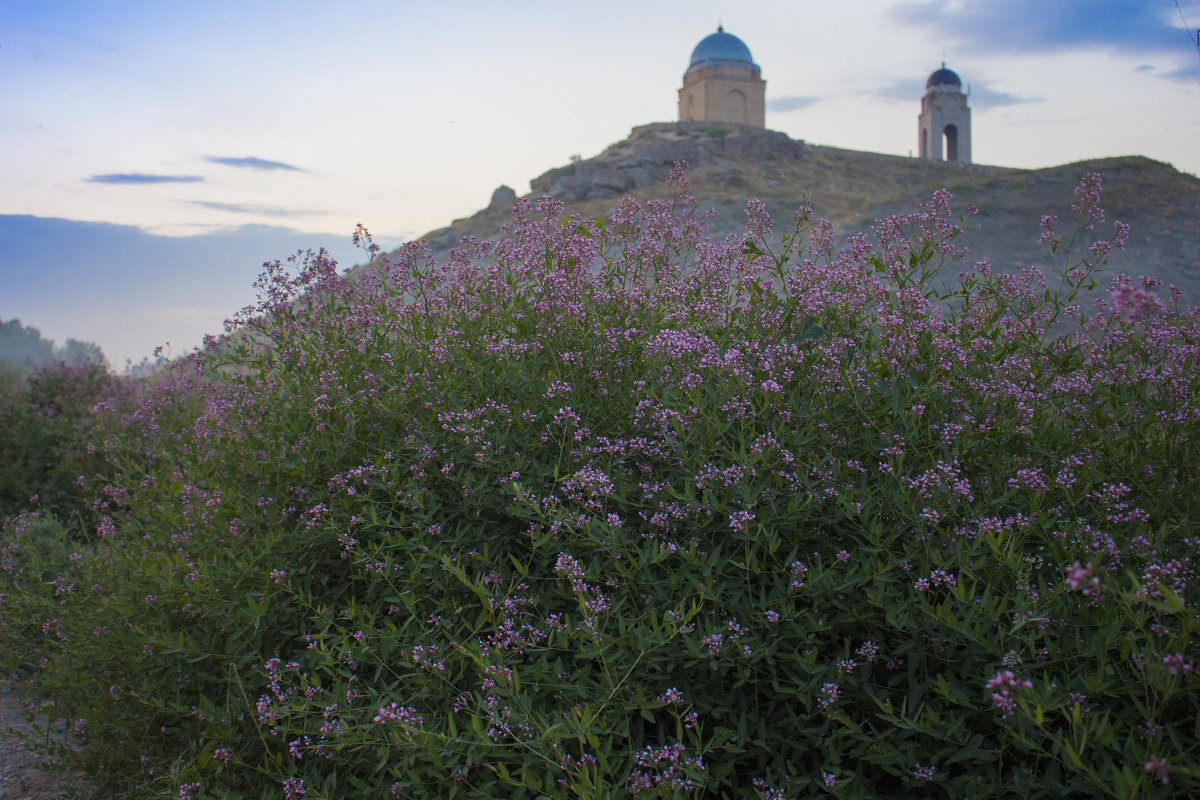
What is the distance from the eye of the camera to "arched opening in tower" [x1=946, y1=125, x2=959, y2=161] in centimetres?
6619

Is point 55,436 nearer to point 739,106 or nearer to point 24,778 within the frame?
point 24,778

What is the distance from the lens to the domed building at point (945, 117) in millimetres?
65500

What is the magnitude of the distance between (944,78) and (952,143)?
5298 millimetres

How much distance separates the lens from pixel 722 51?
208ft

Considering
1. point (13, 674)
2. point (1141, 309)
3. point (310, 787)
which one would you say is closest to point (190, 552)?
point (310, 787)

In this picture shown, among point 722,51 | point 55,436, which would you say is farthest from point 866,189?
point 55,436

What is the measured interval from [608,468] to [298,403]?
1815 millimetres

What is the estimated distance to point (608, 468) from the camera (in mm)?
3197

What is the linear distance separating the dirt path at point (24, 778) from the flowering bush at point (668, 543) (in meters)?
0.30

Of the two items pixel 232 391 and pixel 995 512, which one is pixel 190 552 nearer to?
→ pixel 232 391

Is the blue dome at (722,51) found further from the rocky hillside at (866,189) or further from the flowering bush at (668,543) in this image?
the flowering bush at (668,543)

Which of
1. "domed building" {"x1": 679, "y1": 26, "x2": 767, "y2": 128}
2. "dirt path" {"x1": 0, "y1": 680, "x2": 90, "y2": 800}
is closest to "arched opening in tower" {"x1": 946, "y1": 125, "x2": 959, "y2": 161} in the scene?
"domed building" {"x1": 679, "y1": 26, "x2": 767, "y2": 128}

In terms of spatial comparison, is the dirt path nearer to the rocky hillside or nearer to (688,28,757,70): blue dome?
the rocky hillside

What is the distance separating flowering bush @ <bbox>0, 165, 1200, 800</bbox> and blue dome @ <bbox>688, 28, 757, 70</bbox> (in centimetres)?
6449
